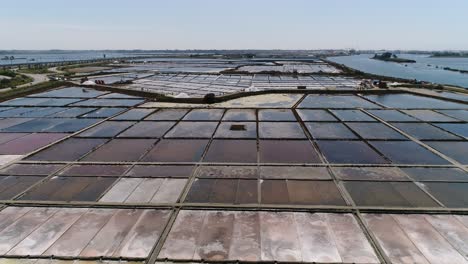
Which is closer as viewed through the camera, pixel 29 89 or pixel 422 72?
pixel 29 89

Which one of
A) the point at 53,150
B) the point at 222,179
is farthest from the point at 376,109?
the point at 53,150

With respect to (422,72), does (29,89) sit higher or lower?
lower

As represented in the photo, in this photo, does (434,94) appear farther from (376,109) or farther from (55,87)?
(55,87)

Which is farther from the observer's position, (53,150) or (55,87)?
(55,87)

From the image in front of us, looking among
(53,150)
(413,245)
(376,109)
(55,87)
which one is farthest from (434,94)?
(55,87)

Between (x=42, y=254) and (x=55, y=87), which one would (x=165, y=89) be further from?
(x=42, y=254)

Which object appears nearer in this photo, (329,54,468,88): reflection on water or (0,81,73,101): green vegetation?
(0,81,73,101): green vegetation

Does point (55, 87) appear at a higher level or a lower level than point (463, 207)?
higher

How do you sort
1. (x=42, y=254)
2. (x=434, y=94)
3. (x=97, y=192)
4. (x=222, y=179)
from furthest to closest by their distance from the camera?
(x=434, y=94), (x=222, y=179), (x=97, y=192), (x=42, y=254)

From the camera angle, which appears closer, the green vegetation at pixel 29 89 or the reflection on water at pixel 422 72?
the green vegetation at pixel 29 89

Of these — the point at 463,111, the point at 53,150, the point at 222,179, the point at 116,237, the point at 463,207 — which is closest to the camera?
the point at 116,237
